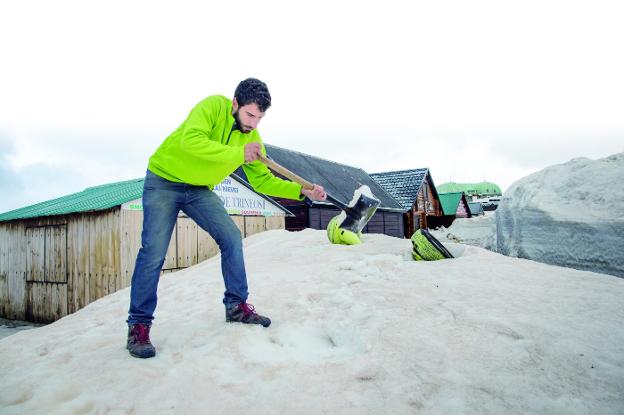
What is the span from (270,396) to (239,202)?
8.27 metres

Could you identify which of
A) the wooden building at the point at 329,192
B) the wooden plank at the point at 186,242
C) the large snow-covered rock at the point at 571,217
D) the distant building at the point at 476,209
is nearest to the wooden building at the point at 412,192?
the wooden building at the point at 329,192

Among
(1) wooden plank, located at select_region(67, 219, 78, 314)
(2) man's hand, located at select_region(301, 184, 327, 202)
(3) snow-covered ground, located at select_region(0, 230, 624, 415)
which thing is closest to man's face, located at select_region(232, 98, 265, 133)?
(2) man's hand, located at select_region(301, 184, 327, 202)

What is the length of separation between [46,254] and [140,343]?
8.30 m

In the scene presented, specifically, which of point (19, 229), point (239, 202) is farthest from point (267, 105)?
point (19, 229)

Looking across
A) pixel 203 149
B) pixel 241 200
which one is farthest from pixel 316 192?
pixel 241 200

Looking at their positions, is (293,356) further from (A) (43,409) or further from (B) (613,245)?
(B) (613,245)

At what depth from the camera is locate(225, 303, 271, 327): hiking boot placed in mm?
2797

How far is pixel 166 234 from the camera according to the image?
102 inches

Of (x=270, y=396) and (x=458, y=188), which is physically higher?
(x=458, y=188)

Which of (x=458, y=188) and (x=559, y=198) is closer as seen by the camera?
(x=559, y=198)

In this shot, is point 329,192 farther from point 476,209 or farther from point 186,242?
point 476,209

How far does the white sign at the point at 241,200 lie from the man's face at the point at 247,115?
20.8 ft

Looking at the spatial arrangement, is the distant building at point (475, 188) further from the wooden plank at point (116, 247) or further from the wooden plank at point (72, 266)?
the wooden plank at point (116, 247)

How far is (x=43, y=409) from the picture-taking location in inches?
71.4
